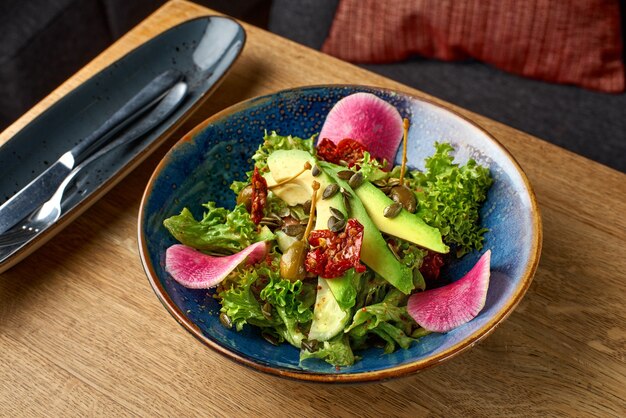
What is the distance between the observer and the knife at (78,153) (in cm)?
114

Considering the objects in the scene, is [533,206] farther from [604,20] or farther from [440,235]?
[604,20]

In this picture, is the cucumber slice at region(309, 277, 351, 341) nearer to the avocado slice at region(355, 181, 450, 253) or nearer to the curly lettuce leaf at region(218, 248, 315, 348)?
the curly lettuce leaf at region(218, 248, 315, 348)

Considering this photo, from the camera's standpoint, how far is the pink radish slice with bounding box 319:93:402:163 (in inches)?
45.1

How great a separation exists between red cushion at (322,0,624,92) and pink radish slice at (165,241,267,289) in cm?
120

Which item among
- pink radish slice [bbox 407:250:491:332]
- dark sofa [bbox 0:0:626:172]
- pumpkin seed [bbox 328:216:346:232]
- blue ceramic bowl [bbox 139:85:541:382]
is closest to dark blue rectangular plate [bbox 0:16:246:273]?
blue ceramic bowl [bbox 139:85:541:382]

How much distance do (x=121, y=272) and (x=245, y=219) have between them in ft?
0.96

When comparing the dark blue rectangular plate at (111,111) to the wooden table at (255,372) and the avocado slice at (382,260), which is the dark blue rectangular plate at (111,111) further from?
the avocado slice at (382,260)

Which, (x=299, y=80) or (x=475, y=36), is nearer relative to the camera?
(x=299, y=80)

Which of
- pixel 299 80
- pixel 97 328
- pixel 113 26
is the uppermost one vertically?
pixel 299 80

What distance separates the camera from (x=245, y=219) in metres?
0.98

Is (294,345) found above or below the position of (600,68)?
above

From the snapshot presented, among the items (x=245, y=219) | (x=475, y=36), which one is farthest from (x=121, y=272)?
(x=475, y=36)

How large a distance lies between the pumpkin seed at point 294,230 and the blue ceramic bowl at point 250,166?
0.16m

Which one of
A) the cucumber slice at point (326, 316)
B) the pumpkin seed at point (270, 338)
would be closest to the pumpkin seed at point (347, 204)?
the cucumber slice at point (326, 316)
